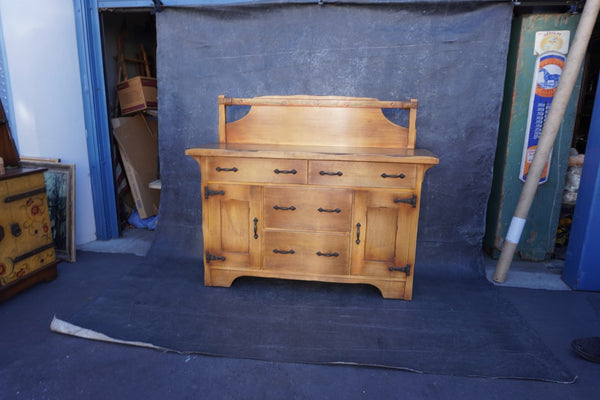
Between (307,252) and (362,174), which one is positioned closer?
(362,174)

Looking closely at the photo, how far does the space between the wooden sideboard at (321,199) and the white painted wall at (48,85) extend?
5.36 ft

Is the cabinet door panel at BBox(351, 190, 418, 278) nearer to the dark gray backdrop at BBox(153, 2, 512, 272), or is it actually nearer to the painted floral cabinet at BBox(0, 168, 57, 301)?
the dark gray backdrop at BBox(153, 2, 512, 272)

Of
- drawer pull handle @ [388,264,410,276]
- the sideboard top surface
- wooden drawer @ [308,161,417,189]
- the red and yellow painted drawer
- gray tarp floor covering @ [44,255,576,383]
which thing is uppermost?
the sideboard top surface

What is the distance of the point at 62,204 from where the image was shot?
343 centimetres

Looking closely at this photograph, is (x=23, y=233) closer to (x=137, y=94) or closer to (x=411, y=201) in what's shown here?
(x=137, y=94)

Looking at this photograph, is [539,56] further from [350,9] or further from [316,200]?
[316,200]

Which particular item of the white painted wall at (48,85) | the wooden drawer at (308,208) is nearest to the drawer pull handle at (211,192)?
the wooden drawer at (308,208)

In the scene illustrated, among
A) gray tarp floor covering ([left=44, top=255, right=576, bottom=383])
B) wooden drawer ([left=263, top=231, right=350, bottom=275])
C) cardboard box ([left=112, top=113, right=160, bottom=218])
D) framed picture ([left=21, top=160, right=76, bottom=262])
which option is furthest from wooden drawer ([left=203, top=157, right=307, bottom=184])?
cardboard box ([left=112, top=113, right=160, bottom=218])

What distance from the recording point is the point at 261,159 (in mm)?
2641

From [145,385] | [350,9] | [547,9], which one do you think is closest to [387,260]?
[145,385]

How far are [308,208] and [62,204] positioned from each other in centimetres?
230

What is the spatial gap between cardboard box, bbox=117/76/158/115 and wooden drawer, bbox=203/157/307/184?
2056mm

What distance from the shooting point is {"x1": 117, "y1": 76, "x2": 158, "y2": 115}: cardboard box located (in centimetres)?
423

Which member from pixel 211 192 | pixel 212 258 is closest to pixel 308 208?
pixel 211 192
